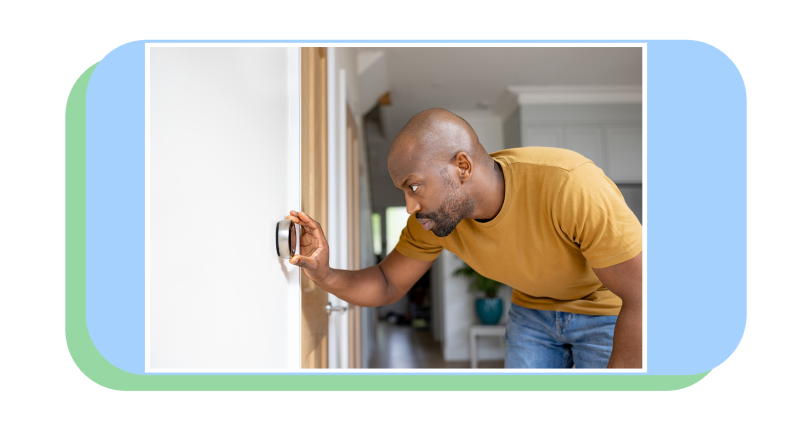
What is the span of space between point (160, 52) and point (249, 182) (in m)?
0.19

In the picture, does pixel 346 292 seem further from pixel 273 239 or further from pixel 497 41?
pixel 497 41

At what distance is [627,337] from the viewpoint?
2.39ft

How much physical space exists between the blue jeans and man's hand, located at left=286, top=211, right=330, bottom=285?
0.59 meters

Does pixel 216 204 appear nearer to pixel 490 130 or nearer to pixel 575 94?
pixel 575 94

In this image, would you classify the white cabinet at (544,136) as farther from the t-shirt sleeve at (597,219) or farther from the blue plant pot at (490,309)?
the t-shirt sleeve at (597,219)

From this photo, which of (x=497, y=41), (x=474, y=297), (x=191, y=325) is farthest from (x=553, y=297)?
(x=474, y=297)

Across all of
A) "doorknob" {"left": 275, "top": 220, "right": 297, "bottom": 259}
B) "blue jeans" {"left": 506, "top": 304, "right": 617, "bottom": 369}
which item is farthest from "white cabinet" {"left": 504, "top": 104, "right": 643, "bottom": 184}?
"doorknob" {"left": 275, "top": 220, "right": 297, "bottom": 259}

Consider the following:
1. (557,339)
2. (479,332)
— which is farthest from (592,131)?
(557,339)

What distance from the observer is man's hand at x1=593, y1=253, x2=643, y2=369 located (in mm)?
719

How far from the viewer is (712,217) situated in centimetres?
51

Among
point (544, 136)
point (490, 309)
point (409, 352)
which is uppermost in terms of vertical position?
point (544, 136)

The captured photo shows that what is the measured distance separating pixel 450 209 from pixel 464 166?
0.08m

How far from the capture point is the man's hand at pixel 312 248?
76 centimetres

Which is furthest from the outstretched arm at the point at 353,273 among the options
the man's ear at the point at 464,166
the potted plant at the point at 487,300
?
the potted plant at the point at 487,300
